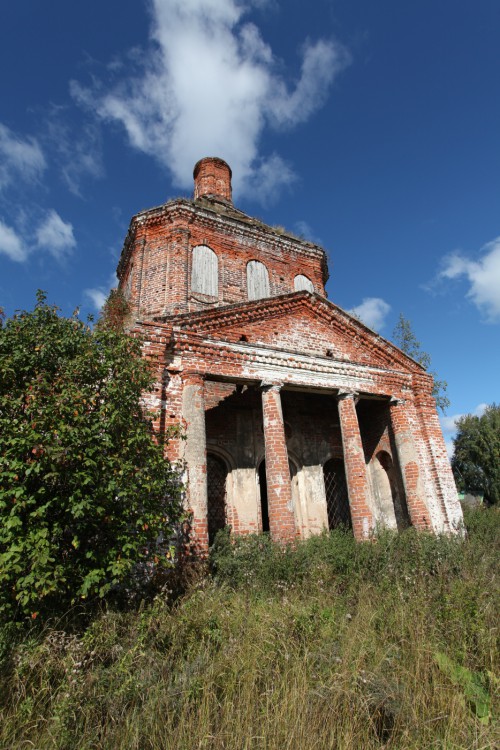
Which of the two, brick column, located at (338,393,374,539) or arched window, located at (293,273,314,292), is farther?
arched window, located at (293,273,314,292)

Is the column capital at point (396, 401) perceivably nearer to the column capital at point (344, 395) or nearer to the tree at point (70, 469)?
the column capital at point (344, 395)

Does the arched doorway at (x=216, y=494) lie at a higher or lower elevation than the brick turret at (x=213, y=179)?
lower

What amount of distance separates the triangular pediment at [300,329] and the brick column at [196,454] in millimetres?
1394

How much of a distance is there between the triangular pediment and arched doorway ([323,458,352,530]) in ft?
12.3

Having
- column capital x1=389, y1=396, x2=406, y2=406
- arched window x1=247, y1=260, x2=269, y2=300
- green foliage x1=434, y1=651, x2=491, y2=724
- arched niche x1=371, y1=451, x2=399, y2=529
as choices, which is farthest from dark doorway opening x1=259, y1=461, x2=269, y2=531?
green foliage x1=434, y1=651, x2=491, y2=724

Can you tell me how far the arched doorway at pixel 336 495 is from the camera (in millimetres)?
12852

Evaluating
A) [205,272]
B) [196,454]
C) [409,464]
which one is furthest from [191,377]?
[205,272]

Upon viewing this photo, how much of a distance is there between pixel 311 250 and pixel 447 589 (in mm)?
16363

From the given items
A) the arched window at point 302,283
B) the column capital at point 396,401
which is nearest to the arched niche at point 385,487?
the column capital at point 396,401

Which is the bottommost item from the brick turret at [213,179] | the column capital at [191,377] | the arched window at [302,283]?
the column capital at [191,377]

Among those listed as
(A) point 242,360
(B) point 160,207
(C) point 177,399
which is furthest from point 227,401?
(B) point 160,207

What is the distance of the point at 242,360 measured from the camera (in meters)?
10.0

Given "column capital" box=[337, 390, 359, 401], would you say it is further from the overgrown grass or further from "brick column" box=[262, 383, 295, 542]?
the overgrown grass

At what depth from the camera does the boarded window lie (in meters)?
15.7
